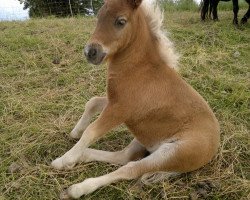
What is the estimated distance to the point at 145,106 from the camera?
12.2 feet

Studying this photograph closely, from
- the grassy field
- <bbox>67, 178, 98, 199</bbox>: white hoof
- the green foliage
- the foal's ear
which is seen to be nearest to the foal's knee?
the grassy field

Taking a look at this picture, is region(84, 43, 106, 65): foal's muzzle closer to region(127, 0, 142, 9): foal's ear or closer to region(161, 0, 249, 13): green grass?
region(127, 0, 142, 9): foal's ear

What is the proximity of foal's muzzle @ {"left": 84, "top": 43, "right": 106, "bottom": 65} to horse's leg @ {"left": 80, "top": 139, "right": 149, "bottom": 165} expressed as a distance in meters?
1.04

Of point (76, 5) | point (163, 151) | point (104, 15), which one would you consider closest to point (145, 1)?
point (104, 15)

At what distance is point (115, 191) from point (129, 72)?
106cm

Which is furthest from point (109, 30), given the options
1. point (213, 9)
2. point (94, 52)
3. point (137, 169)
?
point (213, 9)

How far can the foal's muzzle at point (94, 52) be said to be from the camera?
3.33 meters

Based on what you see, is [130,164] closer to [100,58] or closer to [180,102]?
[180,102]

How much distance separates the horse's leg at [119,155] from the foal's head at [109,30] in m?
1.02

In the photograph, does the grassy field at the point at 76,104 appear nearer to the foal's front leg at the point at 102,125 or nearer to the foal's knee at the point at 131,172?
the foal's knee at the point at 131,172

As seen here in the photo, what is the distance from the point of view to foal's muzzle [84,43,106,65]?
10.9 feet

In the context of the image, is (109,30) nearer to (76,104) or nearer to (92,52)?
(92,52)

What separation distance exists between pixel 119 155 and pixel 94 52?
1.16 metres

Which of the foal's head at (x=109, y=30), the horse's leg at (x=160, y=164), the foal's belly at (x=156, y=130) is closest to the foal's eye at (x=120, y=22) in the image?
the foal's head at (x=109, y=30)
